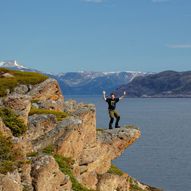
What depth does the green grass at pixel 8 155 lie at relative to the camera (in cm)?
1686

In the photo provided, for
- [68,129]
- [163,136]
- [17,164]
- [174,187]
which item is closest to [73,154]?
[68,129]

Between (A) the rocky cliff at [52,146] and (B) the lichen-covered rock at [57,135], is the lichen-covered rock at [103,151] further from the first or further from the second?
(B) the lichen-covered rock at [57,135]

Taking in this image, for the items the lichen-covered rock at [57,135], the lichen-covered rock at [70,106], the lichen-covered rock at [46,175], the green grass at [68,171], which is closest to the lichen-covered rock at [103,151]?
the lichen-covered rock at [57,135]

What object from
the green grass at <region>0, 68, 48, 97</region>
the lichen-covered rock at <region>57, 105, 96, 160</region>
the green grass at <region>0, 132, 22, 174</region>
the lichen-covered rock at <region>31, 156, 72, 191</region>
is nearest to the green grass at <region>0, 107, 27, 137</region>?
the lichen-covered rock at <region>57, 105, 96, 160</region>

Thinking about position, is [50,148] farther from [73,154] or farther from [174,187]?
[174,187]

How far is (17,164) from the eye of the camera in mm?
17391

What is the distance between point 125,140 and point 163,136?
97276 mm

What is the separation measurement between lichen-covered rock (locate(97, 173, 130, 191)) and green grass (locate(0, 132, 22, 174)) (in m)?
13.1

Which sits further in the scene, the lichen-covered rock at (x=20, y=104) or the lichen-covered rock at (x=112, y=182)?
the lichen-covered rock at (x=112, y=182)

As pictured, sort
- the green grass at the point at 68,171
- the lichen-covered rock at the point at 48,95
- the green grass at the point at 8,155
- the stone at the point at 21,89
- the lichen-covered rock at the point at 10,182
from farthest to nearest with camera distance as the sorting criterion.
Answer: the stone at the point at 21,89 < the lichen-covered rock at the point at 48,95 < the green grass at the point at 68,171 < the green grass at the point at 8,155 < the lichen-covered rock at the point at 10,182

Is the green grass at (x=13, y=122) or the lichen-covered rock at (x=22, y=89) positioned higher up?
the lichen-covered rock at (x=22, y=89)

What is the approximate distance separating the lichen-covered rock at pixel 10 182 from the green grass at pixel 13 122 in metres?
7.55

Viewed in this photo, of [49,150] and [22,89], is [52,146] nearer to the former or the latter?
[49,150]

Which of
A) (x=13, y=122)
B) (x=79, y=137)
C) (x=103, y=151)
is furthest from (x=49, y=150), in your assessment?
(x=103, y=151)
